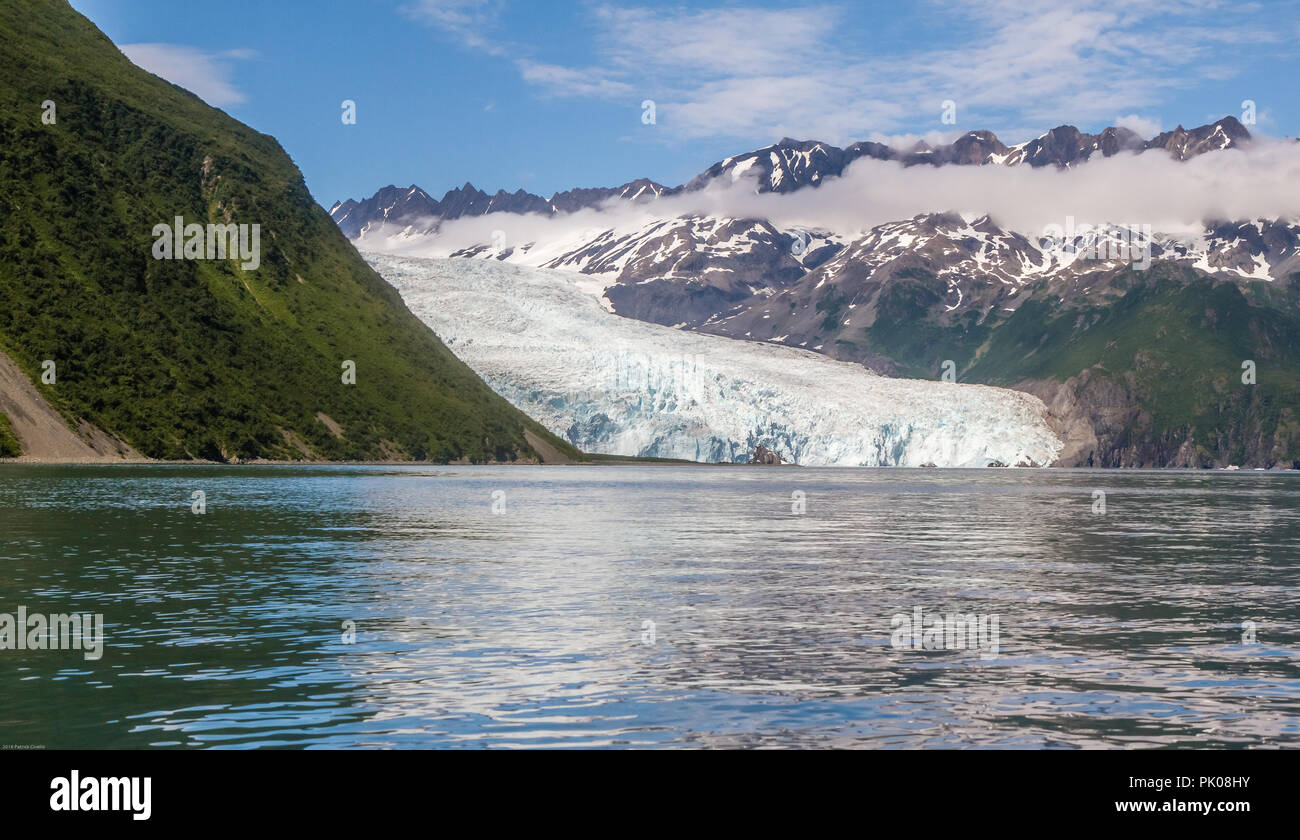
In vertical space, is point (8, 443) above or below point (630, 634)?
above

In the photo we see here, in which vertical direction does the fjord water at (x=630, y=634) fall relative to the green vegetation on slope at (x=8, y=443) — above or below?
below

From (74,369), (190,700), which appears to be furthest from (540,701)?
(74,369)

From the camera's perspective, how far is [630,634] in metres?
31.3

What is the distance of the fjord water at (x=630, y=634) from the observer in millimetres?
20812

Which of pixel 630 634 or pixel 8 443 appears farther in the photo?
pixel 8 443

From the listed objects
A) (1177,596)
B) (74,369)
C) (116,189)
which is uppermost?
(116,189)

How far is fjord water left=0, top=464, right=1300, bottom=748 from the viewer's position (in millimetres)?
20812

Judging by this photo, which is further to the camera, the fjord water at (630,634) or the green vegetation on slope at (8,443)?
the green vegetation on slope at (8,443)

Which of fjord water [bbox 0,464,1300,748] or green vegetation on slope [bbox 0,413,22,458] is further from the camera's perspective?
green vegetation on slope [bbox 0,413,22,458]

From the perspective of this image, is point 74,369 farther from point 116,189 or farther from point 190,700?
point 190,700

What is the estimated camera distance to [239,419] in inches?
7037
